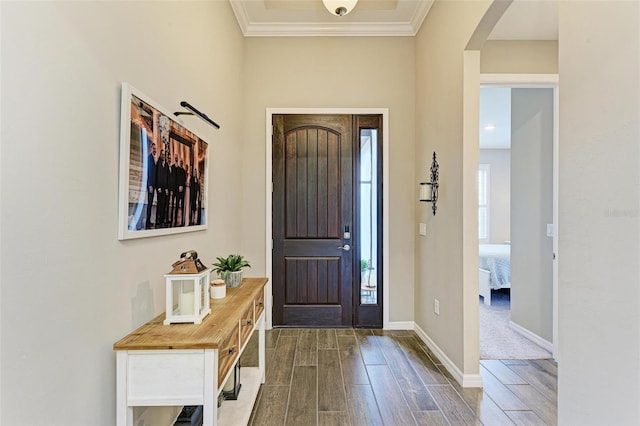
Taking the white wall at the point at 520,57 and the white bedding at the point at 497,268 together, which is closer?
the white wall at the point at 520,57

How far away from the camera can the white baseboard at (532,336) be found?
288 centimetres

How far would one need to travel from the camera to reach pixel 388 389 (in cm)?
224

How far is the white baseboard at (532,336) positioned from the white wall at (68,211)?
Answer: 332 cm

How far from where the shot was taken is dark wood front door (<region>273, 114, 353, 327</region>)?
3.44 m

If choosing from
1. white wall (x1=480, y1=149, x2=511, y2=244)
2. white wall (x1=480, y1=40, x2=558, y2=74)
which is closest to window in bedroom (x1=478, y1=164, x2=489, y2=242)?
white wall (x1=480, y1=149, x2=511, y2=244)

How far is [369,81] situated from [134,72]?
8.67ft

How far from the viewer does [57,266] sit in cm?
98

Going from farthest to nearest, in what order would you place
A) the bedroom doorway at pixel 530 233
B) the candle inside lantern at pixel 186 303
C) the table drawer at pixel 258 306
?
the bedroom doorway at pixel 530 233
the table drawer at pixel 258 306
the candle inside lantern at pixel 186 303

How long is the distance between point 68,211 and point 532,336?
381 centimetres

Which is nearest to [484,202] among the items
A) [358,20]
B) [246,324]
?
[358,20]

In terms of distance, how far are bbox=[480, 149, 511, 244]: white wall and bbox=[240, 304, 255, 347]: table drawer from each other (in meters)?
7.31

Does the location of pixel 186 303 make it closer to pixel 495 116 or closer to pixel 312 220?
pixel 312 220

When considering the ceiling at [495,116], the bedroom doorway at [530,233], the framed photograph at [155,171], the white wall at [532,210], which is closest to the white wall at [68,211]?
the framed photograph at [155,171]

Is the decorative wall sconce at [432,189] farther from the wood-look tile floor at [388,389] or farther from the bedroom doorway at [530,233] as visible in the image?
the wood-look tile floor at [388,389]
